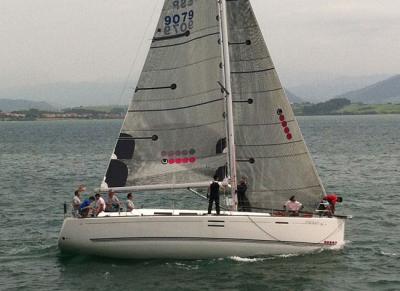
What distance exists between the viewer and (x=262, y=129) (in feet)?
92.6

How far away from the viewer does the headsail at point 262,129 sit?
27828 millimetres

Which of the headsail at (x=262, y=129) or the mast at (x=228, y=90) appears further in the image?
the headsail at (x=262, y=129)

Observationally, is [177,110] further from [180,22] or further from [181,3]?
[181,3]

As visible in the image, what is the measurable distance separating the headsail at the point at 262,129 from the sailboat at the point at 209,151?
0.04 meters

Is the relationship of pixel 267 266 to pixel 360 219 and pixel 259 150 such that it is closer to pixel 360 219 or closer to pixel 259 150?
pixel 259 150

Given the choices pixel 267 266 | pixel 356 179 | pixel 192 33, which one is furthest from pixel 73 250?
pixel 356 179

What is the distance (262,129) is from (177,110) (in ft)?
11.6

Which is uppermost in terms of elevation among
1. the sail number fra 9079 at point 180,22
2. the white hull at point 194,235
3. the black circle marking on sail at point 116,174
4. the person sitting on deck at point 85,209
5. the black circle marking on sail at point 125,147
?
the sail number fra 9079 at point 180,22

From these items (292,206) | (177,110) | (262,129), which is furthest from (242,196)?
(177,110)

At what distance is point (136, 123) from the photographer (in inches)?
1096

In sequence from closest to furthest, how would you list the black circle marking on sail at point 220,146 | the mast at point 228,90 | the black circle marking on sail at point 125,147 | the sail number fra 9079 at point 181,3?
1. the mast at point 228,90
2. the sail number fra 9079 at point 181,3
3. the black circle marking on sail at point 220,146
4. the black circle marking on sail at point 125,147

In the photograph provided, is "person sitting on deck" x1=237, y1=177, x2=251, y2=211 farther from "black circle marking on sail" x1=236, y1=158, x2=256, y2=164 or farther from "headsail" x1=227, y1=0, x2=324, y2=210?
"black circle marking on sail" x1=236, y1=158, x2=256, y2=164

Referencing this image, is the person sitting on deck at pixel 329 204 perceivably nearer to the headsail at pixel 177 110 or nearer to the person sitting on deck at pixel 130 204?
the headsail at pixel 177 110

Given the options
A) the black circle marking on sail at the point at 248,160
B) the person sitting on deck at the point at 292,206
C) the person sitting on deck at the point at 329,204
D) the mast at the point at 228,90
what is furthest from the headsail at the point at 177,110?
the person sitting on deck at the point at 329,204
